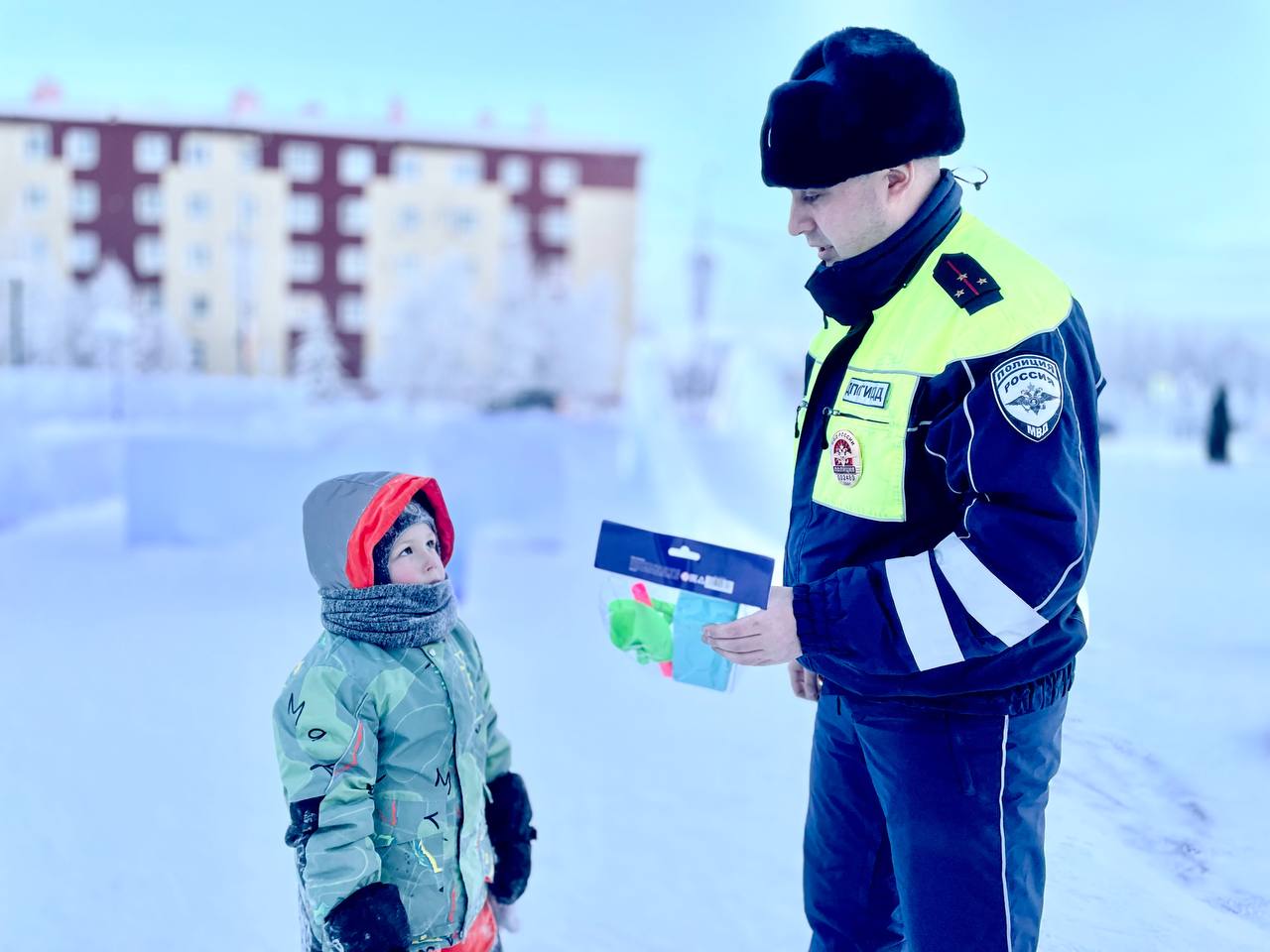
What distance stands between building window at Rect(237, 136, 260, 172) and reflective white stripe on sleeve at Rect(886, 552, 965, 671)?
8.29 m

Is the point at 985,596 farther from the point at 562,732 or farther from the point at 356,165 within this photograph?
the point at 356,165

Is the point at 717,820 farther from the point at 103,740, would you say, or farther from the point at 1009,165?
the point at 1009,165

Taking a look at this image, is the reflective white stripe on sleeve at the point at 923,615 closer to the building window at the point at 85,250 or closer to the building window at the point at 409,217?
the building window at the point at 409,217

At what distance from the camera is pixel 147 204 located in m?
8.13

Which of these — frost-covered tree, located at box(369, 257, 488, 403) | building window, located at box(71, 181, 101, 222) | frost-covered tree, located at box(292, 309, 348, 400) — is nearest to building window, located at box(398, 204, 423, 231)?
frost-covered tree, located at box(369, 257, 488, 403)

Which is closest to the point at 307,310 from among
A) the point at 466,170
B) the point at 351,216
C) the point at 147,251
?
the point at 351,216

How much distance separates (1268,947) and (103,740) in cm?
286

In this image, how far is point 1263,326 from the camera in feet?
19.2

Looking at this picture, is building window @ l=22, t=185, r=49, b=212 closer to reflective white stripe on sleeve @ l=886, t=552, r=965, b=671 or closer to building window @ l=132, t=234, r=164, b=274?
building window @ l=132, t=234, r=164, b=274

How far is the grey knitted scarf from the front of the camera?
1.33 m

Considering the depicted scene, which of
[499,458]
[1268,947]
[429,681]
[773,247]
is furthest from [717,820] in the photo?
[499,458]

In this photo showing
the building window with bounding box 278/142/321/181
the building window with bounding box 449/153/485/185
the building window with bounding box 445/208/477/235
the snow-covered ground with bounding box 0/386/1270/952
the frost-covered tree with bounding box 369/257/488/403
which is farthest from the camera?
the building window with bounding box 449/153/485/185

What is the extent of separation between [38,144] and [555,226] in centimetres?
413

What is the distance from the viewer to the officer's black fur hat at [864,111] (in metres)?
1.13
